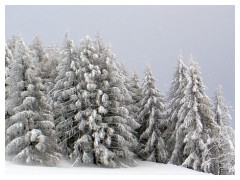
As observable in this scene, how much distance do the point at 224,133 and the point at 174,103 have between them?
6.51m

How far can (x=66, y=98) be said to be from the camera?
36812mm

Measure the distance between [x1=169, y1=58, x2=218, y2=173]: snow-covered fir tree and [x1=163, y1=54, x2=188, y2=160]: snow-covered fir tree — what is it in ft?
3.84

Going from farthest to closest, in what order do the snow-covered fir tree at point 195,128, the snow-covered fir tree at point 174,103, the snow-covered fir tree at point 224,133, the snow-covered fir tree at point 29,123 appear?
the snow-covered fir tree at point 174,103
the snow-covered fir tree at point 195,128
the snow-covered fir tree at point 224,133
the snow-covered fir tree at point 29,123

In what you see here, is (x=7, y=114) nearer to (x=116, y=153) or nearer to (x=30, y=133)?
(x=30, y=133)

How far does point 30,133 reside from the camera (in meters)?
31.7

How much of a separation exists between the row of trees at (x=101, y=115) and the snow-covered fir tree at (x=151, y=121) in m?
0.09

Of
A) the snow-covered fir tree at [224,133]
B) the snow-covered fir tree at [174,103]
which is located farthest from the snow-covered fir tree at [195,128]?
the snow-covered fir tree at [174,103]

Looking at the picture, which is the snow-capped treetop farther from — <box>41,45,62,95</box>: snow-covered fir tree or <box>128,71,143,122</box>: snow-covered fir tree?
<box>41,45,62,95</box>: snow-covered fir tree

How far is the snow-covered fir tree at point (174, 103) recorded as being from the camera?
40.0 meters

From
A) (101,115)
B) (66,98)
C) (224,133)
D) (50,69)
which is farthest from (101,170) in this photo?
(50,69)

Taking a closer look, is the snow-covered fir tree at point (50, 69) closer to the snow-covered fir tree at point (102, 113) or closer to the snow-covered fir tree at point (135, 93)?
the snow-covered fir tree at point (102, 113)

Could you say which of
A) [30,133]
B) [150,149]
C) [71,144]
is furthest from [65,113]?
[150,149]

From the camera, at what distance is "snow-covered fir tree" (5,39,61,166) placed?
3145 cm

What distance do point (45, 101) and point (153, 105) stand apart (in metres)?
11.8
